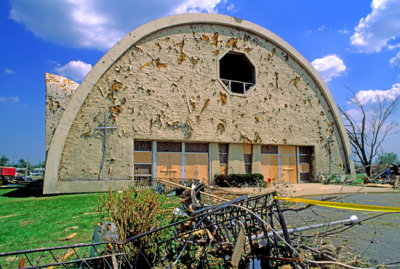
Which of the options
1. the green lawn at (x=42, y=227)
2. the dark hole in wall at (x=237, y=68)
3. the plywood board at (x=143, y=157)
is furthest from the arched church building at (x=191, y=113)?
the green lawn at (x=42, y=227)

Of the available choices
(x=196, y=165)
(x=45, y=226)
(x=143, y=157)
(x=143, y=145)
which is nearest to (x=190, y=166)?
(x=196, y=165)

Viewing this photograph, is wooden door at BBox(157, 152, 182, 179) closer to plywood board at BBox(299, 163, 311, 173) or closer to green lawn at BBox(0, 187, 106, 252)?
green lawn at BBox(0, 187, 106, 252)

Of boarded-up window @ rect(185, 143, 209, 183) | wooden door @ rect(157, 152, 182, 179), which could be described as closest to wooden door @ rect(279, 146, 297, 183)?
boarded-up window @ rect(185, 143, 209, 183)

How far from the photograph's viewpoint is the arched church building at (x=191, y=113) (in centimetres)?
1336

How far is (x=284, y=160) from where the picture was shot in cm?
1858

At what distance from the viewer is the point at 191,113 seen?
606 inches

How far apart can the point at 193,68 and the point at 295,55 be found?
787 cm

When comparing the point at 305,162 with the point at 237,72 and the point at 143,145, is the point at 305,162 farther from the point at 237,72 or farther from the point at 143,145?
the point at 143,145

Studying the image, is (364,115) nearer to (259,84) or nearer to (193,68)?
(259,84)

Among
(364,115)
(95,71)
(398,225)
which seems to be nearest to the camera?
(398,225)

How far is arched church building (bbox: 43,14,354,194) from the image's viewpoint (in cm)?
1336

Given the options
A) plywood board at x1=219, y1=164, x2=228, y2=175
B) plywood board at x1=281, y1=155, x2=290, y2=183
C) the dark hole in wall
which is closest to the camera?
plywood board at x1=219, y1=164, x2=228, y2=175

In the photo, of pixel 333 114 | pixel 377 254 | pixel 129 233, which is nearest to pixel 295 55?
pixel 333 114

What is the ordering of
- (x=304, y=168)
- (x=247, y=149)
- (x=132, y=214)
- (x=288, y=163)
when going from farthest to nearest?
(x=304, y=168) → (x=288, y=163) → (x=247, y=149) → (x=132, y=214)
